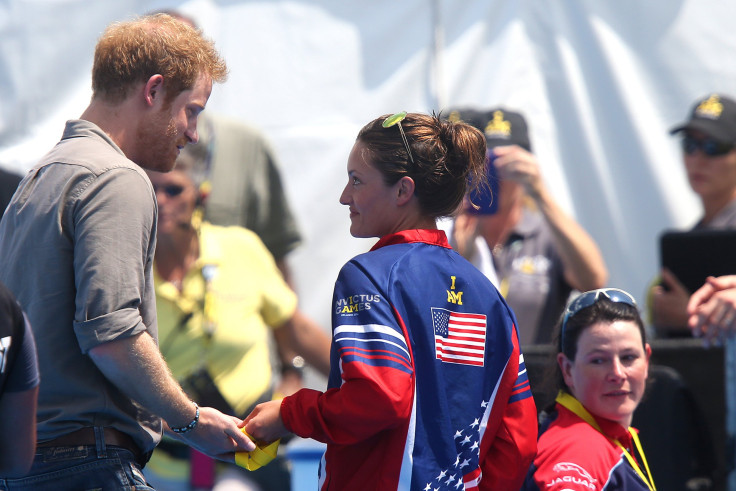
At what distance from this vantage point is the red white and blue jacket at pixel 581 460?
7.14ft

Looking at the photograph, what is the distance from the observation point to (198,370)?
3316 millimetres

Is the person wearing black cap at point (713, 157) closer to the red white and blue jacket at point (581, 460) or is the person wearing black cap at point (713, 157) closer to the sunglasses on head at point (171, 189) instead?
the red white and blue jacket at point (581, 460)

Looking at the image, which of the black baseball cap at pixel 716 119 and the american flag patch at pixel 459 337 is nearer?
the american flag patch at pixel 459 337

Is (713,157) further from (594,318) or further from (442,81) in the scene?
(594,318)

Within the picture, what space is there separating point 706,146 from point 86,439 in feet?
9.94

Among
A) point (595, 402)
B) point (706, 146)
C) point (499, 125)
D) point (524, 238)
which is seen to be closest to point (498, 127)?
point (499, 125)

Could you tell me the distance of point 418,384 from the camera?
6.32 feet

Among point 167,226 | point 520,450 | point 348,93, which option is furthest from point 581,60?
point 520,450

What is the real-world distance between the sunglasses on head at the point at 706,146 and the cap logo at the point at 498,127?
0.82 metres

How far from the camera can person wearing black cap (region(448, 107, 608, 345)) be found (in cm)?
361

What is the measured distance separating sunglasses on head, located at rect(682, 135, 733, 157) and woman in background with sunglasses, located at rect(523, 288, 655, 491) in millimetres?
1648

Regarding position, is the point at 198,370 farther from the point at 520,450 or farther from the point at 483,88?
the point at 483,88

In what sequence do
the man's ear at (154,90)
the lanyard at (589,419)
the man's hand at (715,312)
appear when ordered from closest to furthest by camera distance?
the man's ear at (154,90)
the lanyard at (589,419)
the man's hand at (715,312)

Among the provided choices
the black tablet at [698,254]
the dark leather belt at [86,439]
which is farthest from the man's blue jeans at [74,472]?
the black tablet at [698,254]
